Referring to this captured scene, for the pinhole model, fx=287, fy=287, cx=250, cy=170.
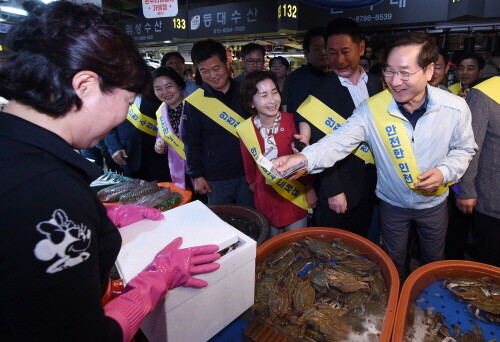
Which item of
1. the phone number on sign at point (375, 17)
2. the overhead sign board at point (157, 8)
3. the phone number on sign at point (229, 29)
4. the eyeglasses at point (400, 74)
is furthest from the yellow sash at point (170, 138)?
the phone number on sign at point (229, 29)

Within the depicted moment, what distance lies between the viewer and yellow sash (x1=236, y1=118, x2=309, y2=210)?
242cm

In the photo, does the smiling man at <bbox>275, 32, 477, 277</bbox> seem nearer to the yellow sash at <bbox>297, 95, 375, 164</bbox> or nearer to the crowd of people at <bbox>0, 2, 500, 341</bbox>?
the crowd of people at <bbox>0, 2, 500, 341</bbox>

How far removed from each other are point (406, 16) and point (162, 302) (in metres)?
5.56

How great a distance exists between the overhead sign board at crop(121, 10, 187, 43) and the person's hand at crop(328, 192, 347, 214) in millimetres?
7216

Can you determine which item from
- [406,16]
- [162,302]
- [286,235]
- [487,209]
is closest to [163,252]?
[162,302]

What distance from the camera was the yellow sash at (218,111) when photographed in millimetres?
2879

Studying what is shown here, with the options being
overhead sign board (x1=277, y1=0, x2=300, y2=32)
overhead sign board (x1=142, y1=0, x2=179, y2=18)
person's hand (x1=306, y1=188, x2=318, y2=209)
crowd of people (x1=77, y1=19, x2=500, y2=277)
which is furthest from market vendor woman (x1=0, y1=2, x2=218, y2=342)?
overhead sign board (x1=277, y1=0, x2=300, y2=32)

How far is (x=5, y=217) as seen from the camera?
0.56 meters

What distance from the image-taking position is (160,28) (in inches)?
320

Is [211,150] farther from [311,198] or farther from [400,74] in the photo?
[400,74]

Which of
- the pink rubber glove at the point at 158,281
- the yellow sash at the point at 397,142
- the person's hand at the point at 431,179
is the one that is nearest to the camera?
the pink rubber glove at the point at 158,281

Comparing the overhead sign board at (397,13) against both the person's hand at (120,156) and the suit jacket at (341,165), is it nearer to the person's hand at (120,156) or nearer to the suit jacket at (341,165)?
the suit jacket at (341,165)

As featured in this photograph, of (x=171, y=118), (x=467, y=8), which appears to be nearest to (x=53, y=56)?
(x=171, y=118)

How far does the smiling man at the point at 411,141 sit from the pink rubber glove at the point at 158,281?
2.82 feet
